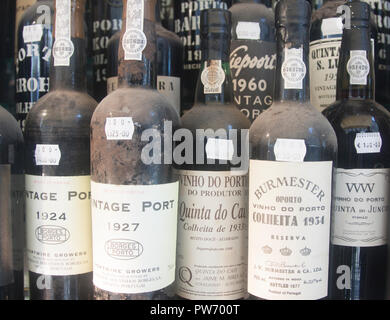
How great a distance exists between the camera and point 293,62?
2.34 feet

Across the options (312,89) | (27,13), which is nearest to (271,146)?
(312,89)

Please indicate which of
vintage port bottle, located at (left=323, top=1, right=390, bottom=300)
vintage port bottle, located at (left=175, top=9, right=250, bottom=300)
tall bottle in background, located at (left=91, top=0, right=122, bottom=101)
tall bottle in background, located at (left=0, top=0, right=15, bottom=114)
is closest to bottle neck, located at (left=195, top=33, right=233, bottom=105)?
vintage port bottle, located at (left=175, top=9, right=250, bottom=300)

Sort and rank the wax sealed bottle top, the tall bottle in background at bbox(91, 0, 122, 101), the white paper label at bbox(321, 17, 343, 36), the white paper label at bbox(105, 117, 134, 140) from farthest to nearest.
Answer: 1. the tall bottle in background at bbox(91, 0, 122, 101)
2. the white paper label at bbox(321, 17, 343, 36)
3. the wax sealed bottle top
4. the white paper label at bbox(105, 117, 134, 140)

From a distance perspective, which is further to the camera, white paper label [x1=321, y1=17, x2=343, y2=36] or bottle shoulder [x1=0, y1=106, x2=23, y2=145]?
white paper label [x1=321, y1=17, x2=343, y2=36]

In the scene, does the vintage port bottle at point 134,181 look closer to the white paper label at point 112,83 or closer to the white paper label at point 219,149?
the white paper label at point 219,149

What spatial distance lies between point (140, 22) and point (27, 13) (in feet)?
1.22

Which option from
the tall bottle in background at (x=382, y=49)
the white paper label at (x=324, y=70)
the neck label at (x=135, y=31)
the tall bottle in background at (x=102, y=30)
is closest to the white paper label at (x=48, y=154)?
the neck label at (x=135, y=31)

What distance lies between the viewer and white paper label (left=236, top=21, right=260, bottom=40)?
0.90 metres

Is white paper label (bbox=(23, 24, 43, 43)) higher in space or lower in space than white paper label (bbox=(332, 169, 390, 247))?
higher

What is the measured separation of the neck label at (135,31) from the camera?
703 millimetres

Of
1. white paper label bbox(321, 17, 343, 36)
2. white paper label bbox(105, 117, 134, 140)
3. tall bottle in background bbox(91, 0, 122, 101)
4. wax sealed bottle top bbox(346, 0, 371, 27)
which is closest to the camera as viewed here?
white paper label bbox(105, 117, 134, 140)

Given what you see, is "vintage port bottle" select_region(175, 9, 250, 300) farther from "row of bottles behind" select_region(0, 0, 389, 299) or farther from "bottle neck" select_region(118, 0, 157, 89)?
"bottle neck" select_region(118, 0, 157, 89)

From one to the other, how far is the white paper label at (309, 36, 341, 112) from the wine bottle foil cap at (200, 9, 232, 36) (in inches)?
9.7

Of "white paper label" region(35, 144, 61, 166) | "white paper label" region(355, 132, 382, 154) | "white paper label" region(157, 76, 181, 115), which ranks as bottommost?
"white paper label" region(35, 144, 61, 166)
